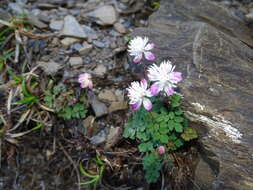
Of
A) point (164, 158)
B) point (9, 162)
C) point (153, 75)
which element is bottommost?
point (9, 162)

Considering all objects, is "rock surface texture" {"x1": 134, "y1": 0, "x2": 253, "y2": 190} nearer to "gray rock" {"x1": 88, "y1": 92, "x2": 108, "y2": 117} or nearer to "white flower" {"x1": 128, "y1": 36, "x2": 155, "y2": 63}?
"white flower" {"x1": 128, "y1": 36, "x2": 155, "y2": 63}

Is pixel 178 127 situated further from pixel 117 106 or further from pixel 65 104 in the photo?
pixel 65 104

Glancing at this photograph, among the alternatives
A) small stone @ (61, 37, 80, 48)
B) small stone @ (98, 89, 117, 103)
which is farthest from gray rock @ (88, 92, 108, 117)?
small stone @ (61, 37, 80, 48)

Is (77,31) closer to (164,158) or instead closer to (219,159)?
(164,158)

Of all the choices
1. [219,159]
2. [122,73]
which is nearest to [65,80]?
[122,73]

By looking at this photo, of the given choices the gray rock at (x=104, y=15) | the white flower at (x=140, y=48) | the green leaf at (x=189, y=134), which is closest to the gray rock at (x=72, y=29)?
the gray rock at (x=104, y=15)
